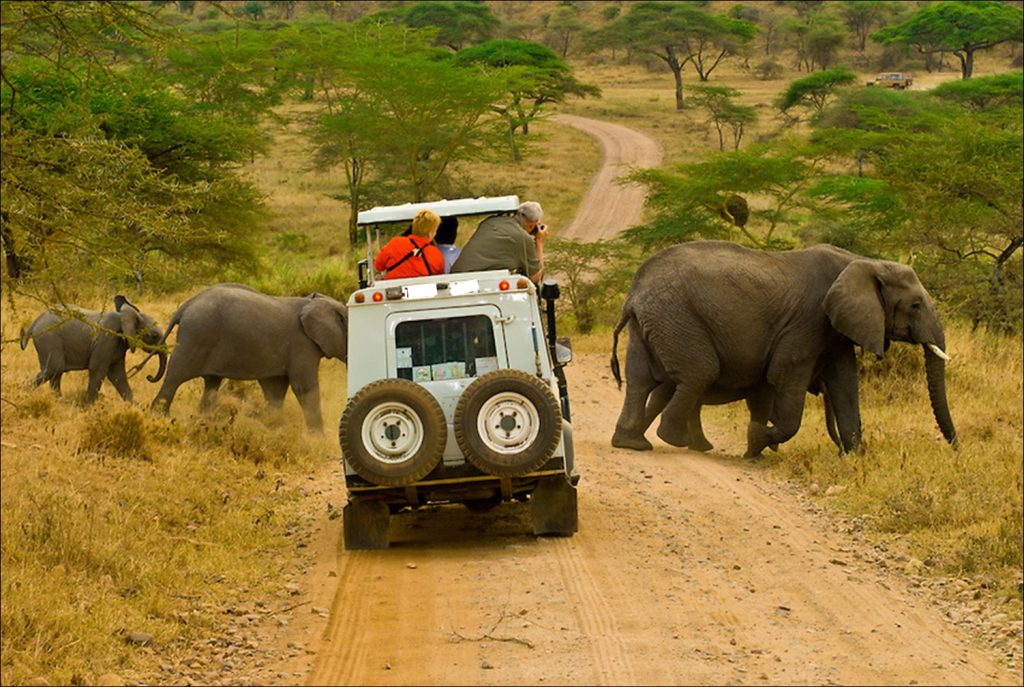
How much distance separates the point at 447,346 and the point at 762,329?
530cm

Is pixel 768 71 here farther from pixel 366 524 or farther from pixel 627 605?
pixel 627 605

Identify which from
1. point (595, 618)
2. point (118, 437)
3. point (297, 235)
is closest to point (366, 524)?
point (595, 618)

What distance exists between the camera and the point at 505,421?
336 inches

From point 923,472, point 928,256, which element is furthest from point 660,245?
point 923,472

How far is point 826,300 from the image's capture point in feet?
43.2

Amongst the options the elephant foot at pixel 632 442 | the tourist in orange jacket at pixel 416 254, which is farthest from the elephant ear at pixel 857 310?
Answer: the tourist in orange jacket at pixel 416 254

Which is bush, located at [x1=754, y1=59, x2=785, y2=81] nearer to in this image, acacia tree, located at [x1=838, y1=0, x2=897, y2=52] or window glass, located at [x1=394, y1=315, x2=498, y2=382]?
acacia tree, located at [x1=838, y1=0, x2=897, y2=52]

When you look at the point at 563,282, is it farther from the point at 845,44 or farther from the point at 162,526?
the point at 845,44

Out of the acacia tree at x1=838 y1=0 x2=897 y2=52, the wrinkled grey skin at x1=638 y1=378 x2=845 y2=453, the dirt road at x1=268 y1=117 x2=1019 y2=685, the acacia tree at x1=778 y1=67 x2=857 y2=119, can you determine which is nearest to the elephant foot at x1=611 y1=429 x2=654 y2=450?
the wrinkled grey skin at x1=638 y1=378 x2=845 y2=453

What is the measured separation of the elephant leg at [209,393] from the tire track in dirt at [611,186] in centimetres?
2086

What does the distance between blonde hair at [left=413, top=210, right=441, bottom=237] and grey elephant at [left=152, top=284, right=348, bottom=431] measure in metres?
5.14

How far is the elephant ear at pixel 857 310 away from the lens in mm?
12945

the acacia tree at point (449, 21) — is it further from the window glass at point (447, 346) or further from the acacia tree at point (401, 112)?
the window glass at point (447, 346)

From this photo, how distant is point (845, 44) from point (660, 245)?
47.9 metres
